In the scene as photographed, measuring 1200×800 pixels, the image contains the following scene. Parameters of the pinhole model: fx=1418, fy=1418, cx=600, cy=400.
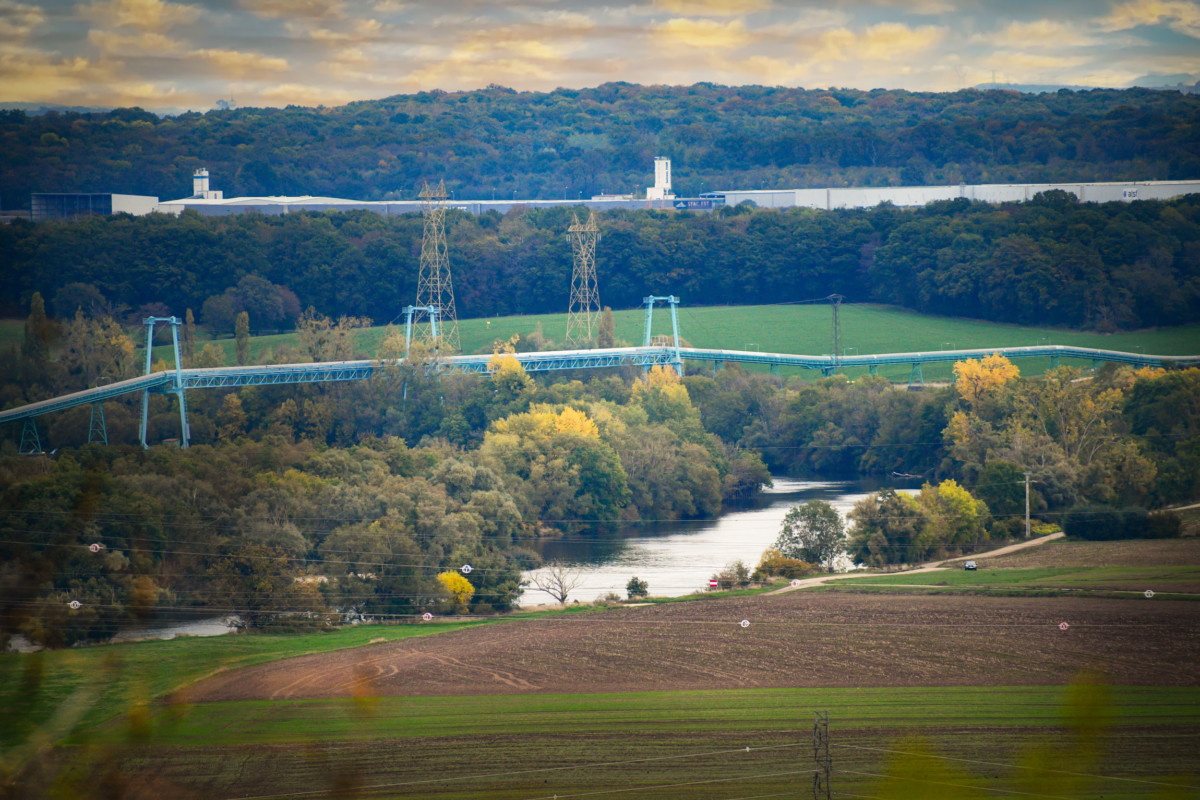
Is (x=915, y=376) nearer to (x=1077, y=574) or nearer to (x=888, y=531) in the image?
(x=888, y=531)

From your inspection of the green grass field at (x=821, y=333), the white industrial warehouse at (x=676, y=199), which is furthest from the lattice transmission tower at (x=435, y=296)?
the white industrial warehouse at (x=676, y=199)

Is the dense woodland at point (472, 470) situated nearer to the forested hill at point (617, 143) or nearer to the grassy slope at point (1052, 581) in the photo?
the grassy slope at point (1052, 581)

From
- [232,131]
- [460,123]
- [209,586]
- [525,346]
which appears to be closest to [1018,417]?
[525,346]

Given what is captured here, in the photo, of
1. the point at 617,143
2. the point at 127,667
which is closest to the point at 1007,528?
the point at 127,667

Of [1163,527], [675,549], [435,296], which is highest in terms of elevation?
[435,296]

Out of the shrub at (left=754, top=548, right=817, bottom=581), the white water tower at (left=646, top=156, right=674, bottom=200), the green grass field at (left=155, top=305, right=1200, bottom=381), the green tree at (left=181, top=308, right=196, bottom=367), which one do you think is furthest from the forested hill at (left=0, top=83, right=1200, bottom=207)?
the shrub at (left=754, top=548, right=817, bottom=581)
